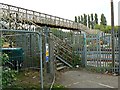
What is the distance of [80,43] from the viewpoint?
14.5 m

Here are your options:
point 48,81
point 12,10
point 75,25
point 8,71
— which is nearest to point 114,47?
point 48,81

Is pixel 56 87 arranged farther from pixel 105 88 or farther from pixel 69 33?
pixel 69 33

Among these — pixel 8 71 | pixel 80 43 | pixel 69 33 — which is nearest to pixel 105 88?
pixel 8 71

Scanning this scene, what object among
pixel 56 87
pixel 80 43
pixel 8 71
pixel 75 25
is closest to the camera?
pixel 8 71

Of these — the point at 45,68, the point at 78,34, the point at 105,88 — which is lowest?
the point at 105,88

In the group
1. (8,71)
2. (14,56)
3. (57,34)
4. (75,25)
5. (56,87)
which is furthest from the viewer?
(75,25)

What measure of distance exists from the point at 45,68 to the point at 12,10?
12.1m

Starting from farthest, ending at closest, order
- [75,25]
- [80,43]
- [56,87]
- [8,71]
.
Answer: [75,25] → [80,43] → [56,87] → [8,71]

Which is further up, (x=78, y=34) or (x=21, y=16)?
(x=21, y=16)

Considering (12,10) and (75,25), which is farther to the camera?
(75,25)

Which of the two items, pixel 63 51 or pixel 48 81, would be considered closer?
pixel 48 81

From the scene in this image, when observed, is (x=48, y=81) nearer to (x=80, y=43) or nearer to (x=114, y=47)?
(x=114, y=47)

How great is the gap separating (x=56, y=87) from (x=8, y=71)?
245cm

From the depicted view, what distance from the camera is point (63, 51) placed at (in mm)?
15078
